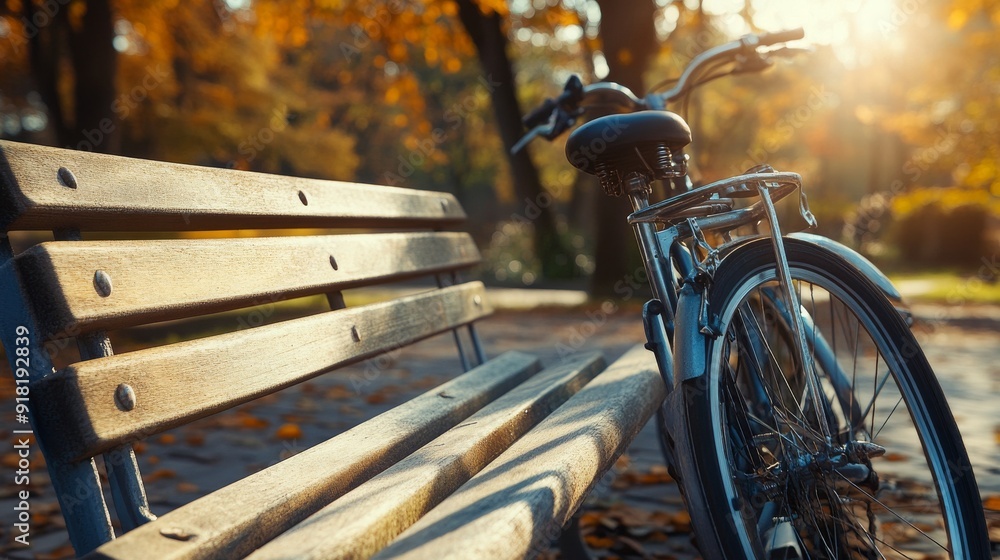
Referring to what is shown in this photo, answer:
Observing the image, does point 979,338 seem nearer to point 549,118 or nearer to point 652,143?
point 549,118

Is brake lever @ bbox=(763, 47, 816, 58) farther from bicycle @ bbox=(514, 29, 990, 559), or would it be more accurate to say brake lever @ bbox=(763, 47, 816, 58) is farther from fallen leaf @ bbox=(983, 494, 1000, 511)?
fallen leaf @ bbox=(983, 494, 1000, 511)

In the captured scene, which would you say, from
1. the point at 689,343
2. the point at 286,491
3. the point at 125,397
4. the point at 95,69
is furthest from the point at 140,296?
the point at 95,69

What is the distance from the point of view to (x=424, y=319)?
2463 millimetres

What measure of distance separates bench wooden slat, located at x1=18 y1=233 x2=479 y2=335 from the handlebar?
2.29 feet

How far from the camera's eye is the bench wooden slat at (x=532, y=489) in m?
1.04

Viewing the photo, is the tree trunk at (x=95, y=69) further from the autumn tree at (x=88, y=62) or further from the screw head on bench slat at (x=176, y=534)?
the screw head on bench slat at (x=176, y=534)

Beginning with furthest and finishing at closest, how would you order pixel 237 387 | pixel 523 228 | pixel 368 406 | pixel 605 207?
1. pixel 523 228
2. pixel 605 207
3. pixel 368 406
4. pixel 237 387

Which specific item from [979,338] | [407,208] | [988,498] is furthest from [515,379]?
[979,338]

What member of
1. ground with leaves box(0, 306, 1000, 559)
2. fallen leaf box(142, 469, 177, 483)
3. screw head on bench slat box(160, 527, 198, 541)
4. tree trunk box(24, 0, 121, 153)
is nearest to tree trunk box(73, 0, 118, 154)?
tree trunk box(24, 0, 121, 153)

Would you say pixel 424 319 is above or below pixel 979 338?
above

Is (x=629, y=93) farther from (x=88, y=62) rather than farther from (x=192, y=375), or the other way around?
(x=88, y=62)

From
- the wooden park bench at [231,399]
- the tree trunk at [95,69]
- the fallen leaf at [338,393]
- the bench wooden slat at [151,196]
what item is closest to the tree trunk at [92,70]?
the tree trunk at [95,69]

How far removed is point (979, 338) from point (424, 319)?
7.32m

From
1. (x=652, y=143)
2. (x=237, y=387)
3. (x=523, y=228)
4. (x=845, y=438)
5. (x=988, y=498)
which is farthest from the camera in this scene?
(x=523, y=228)
